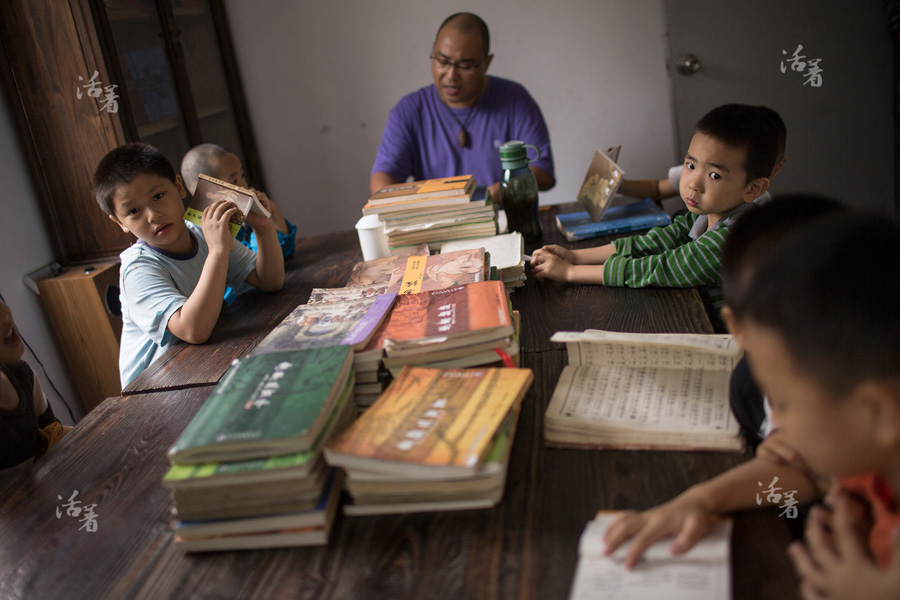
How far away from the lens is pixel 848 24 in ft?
9.29

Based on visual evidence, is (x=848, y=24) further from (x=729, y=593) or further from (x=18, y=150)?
(x=18, y=150)

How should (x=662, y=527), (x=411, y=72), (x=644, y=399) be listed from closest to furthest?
(x=662, y=527) < (x=644, y=399) < (x=411, y=72)

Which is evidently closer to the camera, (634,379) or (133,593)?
(133,593)

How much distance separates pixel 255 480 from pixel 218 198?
39.9 inches

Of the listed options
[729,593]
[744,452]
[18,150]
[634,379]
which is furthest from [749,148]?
[18,150]

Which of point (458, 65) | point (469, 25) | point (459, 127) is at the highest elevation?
point (469, 25)

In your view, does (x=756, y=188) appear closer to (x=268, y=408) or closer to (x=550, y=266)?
(x=550, y=266)

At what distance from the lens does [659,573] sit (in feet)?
2.17

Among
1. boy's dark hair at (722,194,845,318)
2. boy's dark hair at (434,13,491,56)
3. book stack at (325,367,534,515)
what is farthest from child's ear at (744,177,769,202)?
boy's dark hair at (434,13,491,56)

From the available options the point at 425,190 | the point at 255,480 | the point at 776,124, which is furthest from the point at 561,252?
the point at 255,480

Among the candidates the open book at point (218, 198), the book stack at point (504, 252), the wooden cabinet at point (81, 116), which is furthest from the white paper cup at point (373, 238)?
the wooden cabinet at point (81, 116)

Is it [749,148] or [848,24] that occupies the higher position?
[848,24]

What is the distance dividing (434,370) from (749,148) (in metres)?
0.91

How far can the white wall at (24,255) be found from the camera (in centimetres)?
214
